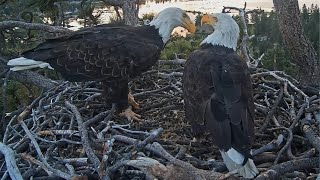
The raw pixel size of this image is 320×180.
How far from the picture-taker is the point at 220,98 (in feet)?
9.09

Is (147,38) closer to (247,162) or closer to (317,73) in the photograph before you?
(247,162)

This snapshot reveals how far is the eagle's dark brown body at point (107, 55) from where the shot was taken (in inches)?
138

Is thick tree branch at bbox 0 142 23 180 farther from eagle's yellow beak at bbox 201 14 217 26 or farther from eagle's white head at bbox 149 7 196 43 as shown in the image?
eagle's yellow beak at bbox 201 14 217 26

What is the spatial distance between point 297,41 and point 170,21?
139cm

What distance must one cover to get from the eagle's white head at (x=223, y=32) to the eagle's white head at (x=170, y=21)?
0.44 m

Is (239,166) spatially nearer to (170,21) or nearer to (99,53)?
(99,53)

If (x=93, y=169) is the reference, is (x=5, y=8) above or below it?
above

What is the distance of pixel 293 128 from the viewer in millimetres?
3092

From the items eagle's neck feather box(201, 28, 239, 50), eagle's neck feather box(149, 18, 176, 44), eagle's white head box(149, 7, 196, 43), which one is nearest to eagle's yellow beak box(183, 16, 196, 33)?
eagle's white head box(149, 7, 196, 43)

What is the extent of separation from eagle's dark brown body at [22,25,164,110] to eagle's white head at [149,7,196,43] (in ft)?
0.20

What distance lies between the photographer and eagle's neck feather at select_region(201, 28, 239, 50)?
3312 mm

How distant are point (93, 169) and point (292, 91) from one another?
1.88m

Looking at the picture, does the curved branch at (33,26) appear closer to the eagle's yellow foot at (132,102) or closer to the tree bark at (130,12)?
the tree bark at (130,12)

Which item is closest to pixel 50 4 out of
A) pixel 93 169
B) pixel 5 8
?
pixel 5 8
